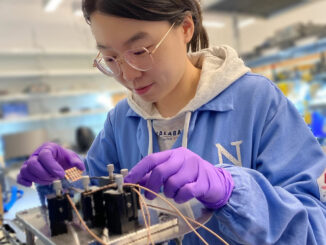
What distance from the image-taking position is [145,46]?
737mm

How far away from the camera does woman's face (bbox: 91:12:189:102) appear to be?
71 centimetres

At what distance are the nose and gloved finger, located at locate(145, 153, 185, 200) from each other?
280mm

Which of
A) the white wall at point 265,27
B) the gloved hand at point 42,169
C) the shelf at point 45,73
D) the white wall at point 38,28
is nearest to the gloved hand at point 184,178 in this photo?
the gloved hand at point 42,169

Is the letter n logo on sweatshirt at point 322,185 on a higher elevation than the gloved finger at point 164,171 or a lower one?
lower

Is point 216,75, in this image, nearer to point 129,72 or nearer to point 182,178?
point 129,72

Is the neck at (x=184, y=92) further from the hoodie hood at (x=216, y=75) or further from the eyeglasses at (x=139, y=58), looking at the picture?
the eyeglasses at (x=139, y=58)

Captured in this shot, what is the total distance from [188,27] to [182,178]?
18.8 inches

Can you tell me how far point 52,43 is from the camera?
5.07 metres

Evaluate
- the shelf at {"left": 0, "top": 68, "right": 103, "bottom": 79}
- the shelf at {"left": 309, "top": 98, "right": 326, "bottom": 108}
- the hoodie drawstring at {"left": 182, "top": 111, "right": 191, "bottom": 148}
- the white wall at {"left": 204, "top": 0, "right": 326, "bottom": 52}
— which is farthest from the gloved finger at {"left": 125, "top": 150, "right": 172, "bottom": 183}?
the white wall at {"left": 204, "top": 0, "right": 326, "bottom": 52}

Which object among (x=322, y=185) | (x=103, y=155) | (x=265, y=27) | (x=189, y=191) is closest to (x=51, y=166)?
(x=103, y=155)

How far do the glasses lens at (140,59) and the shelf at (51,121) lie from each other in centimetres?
390

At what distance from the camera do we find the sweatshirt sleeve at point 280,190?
0.58 metres

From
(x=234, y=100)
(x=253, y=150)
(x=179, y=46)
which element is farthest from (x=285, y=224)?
(x=179, y=46)

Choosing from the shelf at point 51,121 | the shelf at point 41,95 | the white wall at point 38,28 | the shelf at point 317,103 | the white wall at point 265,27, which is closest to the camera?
the shelf at point 317,103
